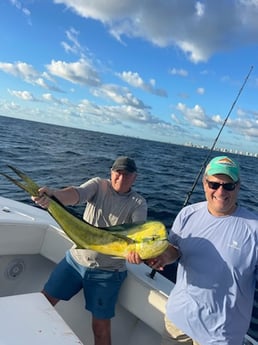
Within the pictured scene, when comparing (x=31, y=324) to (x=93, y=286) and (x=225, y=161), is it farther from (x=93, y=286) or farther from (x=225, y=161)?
(x=225, y=161)

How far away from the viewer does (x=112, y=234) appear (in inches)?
85.9

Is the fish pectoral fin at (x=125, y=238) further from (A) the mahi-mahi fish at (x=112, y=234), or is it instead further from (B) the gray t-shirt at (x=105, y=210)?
(B) the gray t-shirt at (x=105, y=210)

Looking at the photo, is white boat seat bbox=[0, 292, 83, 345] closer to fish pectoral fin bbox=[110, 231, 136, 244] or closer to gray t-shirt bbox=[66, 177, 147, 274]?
fish pectoral fin bbox=[110, 231, 136, 244]

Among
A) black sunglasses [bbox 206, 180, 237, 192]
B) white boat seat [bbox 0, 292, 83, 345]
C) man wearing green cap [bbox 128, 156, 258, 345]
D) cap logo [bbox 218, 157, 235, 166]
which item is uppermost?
cap logo [bbox 218, 157, 235, 166]

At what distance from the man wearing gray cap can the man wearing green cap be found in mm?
672

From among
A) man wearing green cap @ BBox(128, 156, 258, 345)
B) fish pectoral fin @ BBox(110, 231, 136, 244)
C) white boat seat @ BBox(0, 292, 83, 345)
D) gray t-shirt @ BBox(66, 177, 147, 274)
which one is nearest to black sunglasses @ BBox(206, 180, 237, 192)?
man wearing green cap @ BBox(128, 156, 258, 345)

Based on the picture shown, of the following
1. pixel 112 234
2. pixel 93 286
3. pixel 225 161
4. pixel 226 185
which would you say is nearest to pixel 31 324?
pixel 112 234

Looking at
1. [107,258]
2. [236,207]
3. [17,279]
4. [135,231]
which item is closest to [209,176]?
[236,207]

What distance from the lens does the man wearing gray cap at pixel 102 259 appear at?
282cm

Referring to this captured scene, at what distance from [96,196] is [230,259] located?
4.16 ft

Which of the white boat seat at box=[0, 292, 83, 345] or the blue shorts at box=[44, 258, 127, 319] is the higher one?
the white boat seat at box=[0, 292, 83, 345]

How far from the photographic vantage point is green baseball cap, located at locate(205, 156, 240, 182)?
2107mm

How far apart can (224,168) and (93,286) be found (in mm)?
1475

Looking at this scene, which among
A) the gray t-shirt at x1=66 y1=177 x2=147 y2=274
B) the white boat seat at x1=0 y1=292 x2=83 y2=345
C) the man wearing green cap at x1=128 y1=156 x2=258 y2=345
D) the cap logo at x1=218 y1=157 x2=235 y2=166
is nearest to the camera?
the white boat seat at x1=0 y1=292 x2=83 y2=345
